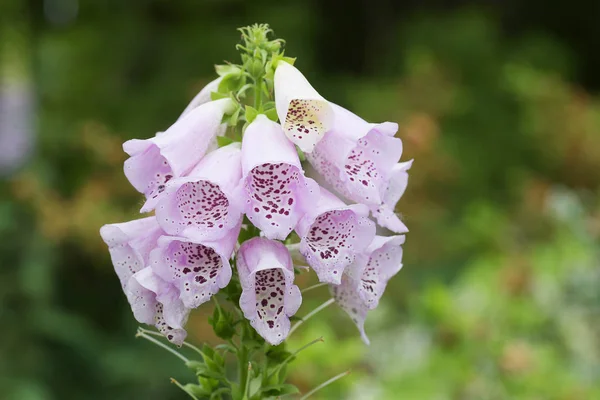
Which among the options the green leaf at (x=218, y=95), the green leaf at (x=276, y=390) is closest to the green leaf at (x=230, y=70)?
the green leaf at (x=218, y=95)

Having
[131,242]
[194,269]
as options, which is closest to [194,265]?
[194,269]

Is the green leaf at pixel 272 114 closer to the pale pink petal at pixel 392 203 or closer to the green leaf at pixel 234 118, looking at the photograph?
the green leaf at pixel 234 118

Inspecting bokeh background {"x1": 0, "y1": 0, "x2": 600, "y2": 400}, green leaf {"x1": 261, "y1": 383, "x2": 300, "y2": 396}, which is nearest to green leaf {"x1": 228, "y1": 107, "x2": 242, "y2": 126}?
green leaf {"x1": 261, "y1": 383, "x2": 300, "y2": 396}

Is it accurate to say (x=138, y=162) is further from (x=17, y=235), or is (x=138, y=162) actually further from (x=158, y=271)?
(x=17, y=235)

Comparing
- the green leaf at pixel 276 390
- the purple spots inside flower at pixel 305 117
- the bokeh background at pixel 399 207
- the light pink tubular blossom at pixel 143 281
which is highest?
the purple spots inside flower at pixel 305 117

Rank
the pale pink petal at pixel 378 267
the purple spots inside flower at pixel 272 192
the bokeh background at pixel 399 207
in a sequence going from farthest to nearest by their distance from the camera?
1. the bokeh background at pixel 399 207
2. the pale pink petal at pixel 378 267
3. the purple spots inside flower at pixel 272 192

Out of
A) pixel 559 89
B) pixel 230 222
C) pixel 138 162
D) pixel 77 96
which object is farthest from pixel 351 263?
pixel 559 89

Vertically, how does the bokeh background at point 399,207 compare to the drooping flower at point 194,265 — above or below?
below
